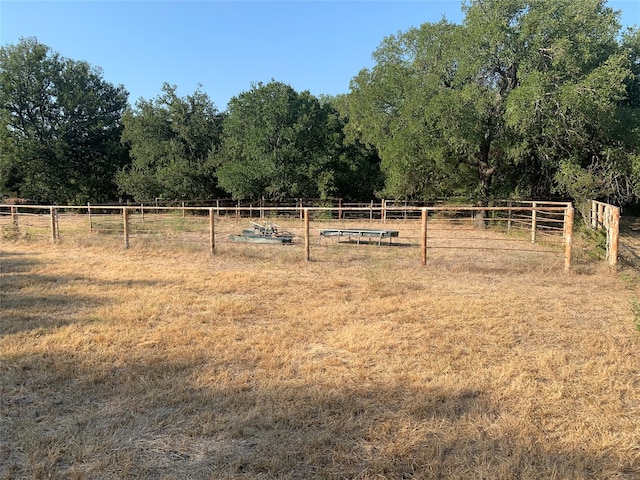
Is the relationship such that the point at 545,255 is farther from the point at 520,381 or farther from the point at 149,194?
the point at 149,194

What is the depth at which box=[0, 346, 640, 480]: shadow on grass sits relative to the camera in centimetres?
243

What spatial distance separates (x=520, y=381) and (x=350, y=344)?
5.31ft

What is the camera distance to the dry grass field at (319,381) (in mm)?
2523

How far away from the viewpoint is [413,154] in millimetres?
19578

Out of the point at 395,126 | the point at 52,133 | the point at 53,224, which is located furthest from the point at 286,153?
the point at 52,133

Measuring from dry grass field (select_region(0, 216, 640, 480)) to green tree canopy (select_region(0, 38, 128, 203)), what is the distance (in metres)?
30.5

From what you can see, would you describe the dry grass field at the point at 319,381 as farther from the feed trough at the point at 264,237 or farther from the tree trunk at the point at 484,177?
the tree trunk at the point at 484,177

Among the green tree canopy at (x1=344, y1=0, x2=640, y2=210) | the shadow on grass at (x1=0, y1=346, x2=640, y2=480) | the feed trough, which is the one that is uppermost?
the green tree canopy at (x1=344, y1=0, x2=640, y2=210)

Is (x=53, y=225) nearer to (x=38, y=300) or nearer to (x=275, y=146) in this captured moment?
(x=38, y=300)

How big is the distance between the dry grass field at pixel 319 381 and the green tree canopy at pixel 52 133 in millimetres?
30534

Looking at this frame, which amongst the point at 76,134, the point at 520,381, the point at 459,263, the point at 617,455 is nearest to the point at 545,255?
the point at 459,263

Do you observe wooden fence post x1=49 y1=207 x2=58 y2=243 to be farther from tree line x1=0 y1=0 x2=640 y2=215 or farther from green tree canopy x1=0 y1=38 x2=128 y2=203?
green tree canopy x1=0 y1=38 x2=128 y2=203

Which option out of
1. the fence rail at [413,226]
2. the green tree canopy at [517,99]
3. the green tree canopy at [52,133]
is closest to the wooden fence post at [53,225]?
the fence rail at [413,226]

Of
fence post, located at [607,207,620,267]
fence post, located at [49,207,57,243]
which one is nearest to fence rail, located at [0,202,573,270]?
fence post, located at [49,207,57,243]
